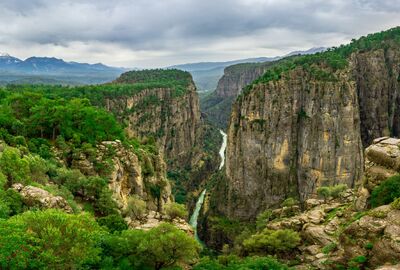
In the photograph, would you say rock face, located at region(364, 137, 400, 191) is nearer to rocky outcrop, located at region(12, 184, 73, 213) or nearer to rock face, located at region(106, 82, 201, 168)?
rocky outcrop, located at region(12, 184, 73, 213)

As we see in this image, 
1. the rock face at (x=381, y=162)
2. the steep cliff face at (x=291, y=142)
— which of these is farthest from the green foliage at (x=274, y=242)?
the steep cliff face at (x=291, y=142)

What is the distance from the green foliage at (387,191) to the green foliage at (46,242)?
62.3 ft

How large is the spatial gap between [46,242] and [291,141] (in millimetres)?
66615

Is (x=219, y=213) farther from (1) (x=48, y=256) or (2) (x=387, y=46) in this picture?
(1) (x=48, y=256)

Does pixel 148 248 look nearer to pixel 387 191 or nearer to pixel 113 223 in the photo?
pixel 113 223

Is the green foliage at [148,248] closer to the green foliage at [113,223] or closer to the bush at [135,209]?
the green foliage at [113,223]

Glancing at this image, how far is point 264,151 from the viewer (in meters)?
81.8

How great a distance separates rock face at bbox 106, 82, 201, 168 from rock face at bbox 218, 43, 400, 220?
40.3m

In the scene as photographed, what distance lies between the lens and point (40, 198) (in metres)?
25.8

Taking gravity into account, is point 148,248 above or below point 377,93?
below

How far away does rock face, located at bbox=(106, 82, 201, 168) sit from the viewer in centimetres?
11743

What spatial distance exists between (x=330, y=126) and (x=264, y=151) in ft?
44.3

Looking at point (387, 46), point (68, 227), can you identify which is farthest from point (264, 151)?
point (68, 227)

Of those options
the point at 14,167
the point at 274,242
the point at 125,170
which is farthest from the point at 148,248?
the point at 125,170
